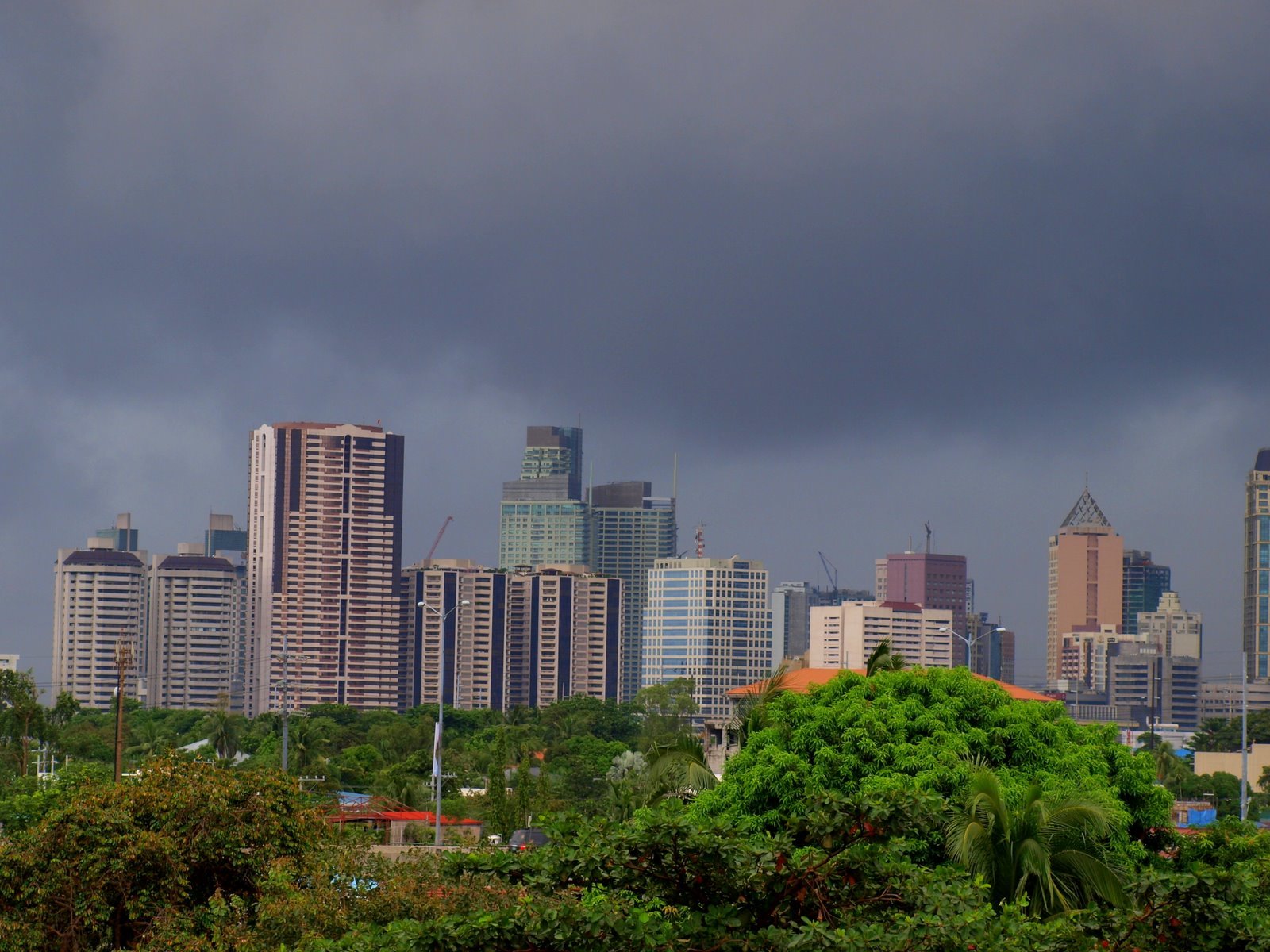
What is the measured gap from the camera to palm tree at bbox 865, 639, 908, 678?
3412 cm

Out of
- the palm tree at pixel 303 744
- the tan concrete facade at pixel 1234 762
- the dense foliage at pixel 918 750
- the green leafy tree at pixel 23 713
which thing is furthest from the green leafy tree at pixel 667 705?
the dense foliage at pixel 918 750

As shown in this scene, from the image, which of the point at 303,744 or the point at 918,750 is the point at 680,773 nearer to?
the point at 918,750

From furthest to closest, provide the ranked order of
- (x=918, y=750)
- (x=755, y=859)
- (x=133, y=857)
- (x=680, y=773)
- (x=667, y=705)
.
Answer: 1. (x=667, y=705)
2. (x=680, y=773)
3. (x=918, y=750)
4. (x=133, y=857)
5. (x=755, y=859)

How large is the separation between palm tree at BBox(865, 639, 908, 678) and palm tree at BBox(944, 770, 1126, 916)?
1025cm

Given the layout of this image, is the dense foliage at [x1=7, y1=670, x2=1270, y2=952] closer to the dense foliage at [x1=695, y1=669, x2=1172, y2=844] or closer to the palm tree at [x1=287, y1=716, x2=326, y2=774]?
the dense foliage at [x1=695, y1=669, x2=1172, y2=844]

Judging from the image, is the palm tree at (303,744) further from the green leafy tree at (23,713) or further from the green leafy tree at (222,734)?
the green leafy tree at (23,713)

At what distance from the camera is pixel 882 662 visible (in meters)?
35.4

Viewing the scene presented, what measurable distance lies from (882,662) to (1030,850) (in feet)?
46.0

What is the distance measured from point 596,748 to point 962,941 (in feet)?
382

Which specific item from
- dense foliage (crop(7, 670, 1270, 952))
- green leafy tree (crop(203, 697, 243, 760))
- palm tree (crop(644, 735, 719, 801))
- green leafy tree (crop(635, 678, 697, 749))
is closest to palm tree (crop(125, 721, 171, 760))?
green leafy tree (crop(203, 697, 243, 760))

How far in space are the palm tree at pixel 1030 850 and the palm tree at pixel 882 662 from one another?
10.3m

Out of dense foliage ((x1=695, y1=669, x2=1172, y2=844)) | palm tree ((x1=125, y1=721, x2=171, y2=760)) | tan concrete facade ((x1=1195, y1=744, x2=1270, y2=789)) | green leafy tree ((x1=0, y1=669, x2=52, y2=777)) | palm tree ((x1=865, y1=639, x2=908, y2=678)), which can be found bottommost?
tan concrete facade ((x1=1195, y1=744, x2=1270, y2=789))

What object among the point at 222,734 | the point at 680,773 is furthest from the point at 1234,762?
the point at 680,773

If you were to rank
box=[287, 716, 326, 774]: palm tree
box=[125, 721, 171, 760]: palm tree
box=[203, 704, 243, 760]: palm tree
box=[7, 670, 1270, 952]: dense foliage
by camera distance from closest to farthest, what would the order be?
box=[7, 670, 1270, 952]: dense foliage
box=[287, 716, 326, 774]: palm tree
box=[125, 721, 171, 760]: palm tree
box=[203, 704, 243, 760]: palm tree
